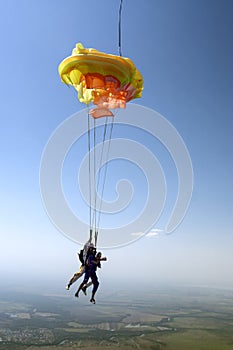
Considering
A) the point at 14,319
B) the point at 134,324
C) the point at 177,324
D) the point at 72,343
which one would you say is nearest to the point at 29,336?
the point at 72,343

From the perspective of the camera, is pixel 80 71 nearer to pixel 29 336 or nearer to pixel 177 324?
pixel 29 336

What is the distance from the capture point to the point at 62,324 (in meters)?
106

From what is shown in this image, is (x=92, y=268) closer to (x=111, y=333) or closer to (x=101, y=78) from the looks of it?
(x=101, y=78)

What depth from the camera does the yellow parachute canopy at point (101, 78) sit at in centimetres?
886

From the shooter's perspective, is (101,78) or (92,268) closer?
(101,78)

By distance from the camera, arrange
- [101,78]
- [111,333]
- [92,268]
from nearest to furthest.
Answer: [101,78] → [92,268] → [111,333]

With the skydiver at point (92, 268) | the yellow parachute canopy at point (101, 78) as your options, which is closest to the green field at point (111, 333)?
the skydiver at point (92, 268)

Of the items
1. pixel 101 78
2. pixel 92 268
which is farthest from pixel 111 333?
pixel 101 78

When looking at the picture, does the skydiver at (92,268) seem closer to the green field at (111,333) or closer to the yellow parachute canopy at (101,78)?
the yellow parachute canopy at (101,78)

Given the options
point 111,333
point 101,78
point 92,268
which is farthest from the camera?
point 111,333

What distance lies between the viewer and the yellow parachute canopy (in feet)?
29.1

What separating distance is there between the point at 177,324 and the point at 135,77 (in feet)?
380

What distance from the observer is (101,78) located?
9289mm

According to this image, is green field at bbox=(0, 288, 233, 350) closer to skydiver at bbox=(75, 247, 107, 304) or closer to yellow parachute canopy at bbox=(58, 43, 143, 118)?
skydiver at bbox=(75, 247, 107, 304)
